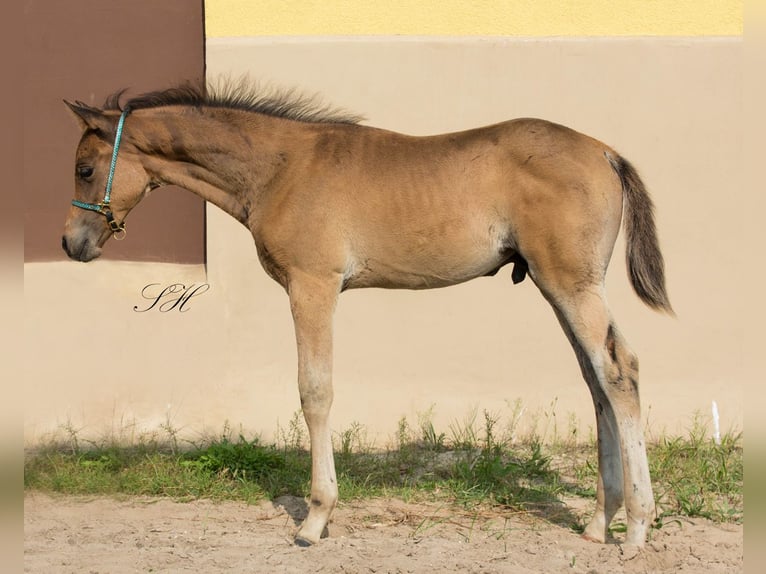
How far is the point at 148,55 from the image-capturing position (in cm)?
686

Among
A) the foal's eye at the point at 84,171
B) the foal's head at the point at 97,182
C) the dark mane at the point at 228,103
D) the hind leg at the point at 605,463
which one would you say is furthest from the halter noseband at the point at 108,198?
the hind leg at the point at 605,463

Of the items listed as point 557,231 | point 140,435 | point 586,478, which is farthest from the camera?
point 140,435

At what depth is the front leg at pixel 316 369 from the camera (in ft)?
15.5

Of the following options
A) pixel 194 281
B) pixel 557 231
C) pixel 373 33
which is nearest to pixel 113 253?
pixel 194 281

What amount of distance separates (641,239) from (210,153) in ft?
8.02

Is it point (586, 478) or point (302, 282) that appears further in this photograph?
point (586, 478)

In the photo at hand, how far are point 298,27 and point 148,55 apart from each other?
3.95 feet

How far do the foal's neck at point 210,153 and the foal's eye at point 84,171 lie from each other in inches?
11.3

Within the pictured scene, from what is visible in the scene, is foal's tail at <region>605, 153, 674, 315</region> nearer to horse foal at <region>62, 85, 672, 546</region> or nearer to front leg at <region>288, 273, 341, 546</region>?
horse foal at <region>62, 85, 672, 546</region>

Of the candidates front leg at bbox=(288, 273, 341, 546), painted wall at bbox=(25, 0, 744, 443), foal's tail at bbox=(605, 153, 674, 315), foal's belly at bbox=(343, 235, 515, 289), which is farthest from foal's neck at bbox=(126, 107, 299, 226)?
foal's tail at bbox=(605, 153, 674, 315)

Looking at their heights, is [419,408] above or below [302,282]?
below

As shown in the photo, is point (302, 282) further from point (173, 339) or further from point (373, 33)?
point (373, 33)

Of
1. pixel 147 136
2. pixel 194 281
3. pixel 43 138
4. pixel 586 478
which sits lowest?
pixel 586 478

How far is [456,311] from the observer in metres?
6.71
